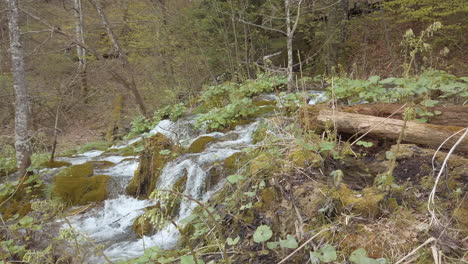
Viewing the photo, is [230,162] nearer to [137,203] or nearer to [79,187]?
[137,203]

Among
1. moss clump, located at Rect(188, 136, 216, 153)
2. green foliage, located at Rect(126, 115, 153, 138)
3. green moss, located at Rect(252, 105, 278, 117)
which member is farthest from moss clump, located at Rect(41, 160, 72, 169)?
green moss, located at Rect(252, 105, 278, 117)

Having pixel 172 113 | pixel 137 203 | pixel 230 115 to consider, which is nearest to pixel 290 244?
pixel 137 203

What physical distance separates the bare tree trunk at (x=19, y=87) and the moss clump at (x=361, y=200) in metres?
4.38

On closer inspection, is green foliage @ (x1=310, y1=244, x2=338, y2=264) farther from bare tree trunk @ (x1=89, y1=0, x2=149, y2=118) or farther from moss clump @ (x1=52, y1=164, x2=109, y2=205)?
bare tree trunk @ (x1=89, y1=0, x2=149, y2=118)

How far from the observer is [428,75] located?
13.2 ft

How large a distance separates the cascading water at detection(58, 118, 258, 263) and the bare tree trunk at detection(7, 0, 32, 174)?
3.75ft

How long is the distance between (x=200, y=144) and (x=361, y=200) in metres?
3.36

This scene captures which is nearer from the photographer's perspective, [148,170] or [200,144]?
[148,170]

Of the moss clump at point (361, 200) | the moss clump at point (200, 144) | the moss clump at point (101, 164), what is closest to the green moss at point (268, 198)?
the moss clump at point (361, 200)

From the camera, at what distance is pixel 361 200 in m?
2.06

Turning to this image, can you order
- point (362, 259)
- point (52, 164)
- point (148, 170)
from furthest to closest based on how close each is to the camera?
point (52, 164) → point (148, 170) → point (362, 259)

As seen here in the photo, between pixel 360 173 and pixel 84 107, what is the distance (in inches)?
529

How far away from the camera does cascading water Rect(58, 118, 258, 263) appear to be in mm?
3561

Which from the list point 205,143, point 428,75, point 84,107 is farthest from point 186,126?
point 84,107
